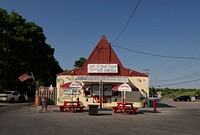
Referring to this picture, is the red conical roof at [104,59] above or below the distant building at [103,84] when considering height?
above

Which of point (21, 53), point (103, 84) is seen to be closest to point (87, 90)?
point (103, 84)

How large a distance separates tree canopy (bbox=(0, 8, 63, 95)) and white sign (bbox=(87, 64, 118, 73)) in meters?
18.3

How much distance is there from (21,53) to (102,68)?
2138 cm

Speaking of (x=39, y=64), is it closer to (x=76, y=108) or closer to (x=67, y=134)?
(x=76, y=108)

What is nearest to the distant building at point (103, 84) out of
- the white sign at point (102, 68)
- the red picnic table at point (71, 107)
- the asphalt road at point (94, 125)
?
the white sign at point (102, 68)

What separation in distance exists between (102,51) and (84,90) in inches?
204

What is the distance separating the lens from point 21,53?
49188 millimetres

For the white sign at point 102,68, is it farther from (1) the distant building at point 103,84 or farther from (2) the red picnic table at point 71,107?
(2) the red picnic table at point 71,107

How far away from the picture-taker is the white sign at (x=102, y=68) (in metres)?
32.5

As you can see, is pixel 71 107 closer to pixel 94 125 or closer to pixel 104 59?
pixel 94 125

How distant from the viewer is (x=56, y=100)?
32.8 m

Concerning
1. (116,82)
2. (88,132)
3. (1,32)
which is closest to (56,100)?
(116,82)

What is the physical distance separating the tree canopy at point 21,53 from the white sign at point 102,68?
60.1 feet

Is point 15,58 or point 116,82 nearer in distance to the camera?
point 116,82
